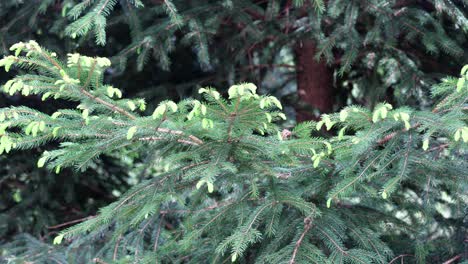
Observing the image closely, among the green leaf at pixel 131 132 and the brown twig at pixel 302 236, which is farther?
Result: the brown twig at pixel 302 236

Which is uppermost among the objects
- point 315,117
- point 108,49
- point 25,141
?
point 25,141

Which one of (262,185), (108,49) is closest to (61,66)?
(262,185)

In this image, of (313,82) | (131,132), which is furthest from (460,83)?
(313,82)

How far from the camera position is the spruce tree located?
2033 mm

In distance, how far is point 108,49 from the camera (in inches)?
178

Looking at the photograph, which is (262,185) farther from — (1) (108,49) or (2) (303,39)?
(1) (108,49)

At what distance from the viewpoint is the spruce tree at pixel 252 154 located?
203 centimetres

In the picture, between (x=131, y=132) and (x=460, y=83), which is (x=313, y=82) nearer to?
(x=460, y=83)

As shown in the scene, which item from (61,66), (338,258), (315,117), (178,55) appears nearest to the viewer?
(61,66)

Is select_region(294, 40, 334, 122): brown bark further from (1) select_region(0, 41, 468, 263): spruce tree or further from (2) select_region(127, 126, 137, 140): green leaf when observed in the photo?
(2) select_region(127, 126, 137, 140): green leaf

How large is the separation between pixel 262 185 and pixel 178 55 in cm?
253

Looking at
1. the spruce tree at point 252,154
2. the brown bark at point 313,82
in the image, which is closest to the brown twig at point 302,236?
the spruce tree at point 252,154

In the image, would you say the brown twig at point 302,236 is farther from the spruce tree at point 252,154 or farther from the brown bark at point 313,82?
the brown bark at point 313,82

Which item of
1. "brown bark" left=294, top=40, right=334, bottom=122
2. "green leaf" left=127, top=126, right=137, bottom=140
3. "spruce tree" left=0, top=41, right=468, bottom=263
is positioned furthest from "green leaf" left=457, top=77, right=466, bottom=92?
"brown bark" left=294, top=40, right=334, bottom=122
